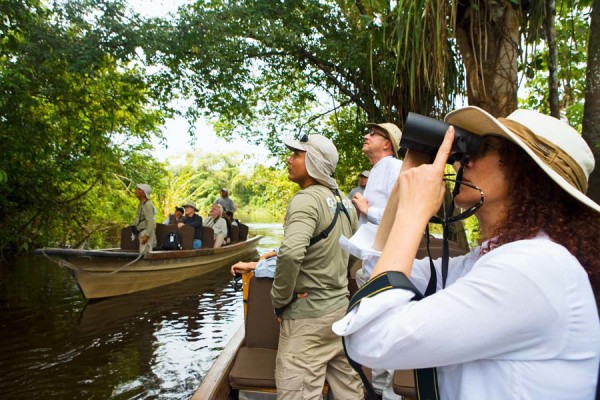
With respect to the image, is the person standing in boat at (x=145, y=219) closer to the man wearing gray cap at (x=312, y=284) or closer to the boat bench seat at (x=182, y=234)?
the boat bench seat at (x=182, y=234)

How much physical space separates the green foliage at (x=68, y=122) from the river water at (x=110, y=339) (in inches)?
91.1

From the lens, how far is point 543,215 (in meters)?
0.92

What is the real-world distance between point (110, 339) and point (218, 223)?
6483 mm

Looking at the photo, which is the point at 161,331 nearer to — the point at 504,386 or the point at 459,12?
the point at 459,12

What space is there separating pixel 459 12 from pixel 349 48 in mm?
4503

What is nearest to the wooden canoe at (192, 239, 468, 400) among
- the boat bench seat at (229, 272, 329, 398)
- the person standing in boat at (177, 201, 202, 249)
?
the boat bench seat at (229, 272, 329, 398)

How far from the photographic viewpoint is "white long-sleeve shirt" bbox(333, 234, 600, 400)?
759 millimetres

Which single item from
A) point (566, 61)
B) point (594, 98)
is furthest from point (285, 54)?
point (594, 98)

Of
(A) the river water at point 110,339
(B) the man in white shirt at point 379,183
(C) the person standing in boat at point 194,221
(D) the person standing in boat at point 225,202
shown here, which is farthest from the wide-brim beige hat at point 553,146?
(D) the person standing in boat at point 225,202

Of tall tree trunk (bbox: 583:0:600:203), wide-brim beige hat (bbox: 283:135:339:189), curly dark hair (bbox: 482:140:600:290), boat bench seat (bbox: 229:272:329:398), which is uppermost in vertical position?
tall tree trunk (bbox: 583:0:600:203)

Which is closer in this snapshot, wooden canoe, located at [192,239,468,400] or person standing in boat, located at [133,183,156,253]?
wooden canoe, located at [192,239,468,400]

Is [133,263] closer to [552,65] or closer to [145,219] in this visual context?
[145,219]

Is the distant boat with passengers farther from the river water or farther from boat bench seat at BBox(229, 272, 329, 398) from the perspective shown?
boat bench seat at BBox(229, 272, 329, 398)

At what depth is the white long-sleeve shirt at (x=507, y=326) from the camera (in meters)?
0.76
